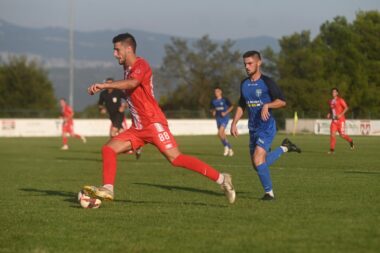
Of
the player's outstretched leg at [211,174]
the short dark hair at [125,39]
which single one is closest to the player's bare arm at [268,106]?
the player's outstretched leg at [211,174]

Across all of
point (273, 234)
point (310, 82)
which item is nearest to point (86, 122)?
point (310, 82)

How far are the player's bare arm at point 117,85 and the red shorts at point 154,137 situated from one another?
62 centimetres

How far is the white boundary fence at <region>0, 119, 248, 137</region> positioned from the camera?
48375 millimetres

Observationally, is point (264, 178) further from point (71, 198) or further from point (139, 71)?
point (71, 198)

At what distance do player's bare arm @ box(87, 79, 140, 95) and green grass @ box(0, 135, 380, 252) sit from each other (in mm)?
1436

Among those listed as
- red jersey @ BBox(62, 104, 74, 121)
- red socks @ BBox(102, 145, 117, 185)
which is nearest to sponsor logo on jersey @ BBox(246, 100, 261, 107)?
red socks @ BBox(102, 145, 117, 185)

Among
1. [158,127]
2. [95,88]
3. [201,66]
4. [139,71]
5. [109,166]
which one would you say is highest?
[201,66]

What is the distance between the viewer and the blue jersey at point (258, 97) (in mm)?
10320

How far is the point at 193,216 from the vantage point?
8.49 m

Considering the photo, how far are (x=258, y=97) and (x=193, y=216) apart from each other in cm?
253

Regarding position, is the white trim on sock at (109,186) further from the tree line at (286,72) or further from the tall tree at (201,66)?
the tall tree at (201,66)

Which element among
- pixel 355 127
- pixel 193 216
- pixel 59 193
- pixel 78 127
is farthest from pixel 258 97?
pixel 355 127

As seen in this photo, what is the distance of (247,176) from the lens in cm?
1449

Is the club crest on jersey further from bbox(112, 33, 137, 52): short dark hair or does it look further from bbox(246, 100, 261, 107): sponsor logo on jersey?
bbox(112, 33, 137, 52): short dark hair
